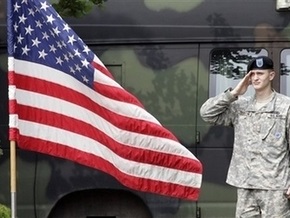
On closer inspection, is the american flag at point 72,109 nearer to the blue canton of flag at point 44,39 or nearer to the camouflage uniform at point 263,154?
the blue canton of flag at point 44,39

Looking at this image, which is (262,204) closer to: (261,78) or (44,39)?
(261,78)

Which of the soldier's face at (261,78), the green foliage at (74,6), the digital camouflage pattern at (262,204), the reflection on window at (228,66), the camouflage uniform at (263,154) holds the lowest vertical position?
the digital camouflage pattern at (262,204)

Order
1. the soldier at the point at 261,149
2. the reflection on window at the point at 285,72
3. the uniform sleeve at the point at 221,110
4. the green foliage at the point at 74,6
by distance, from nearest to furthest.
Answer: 1. the soldier at the point at 261,149
2. the uniform sleeve at the point at 221,110
3. the green foliage at the point at 74,6
4. the reflection on window at the point at 285,72

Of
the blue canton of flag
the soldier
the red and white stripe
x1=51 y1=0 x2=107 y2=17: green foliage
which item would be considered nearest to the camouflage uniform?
the soldier

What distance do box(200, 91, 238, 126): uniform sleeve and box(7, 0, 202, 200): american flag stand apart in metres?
0.30

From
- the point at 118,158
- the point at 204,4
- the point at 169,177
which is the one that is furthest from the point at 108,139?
the point at 204,4

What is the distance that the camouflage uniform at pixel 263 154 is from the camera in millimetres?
4488

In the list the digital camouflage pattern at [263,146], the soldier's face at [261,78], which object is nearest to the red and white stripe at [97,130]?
the digital camouflage pattern at [263,146]

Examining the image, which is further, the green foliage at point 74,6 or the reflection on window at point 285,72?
the reflection on window at point 285,72

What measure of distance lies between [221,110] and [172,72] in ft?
5.68

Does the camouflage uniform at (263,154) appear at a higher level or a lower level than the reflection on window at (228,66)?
lower

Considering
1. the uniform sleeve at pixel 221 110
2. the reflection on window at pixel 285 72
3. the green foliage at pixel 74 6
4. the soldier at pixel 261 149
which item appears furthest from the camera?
the reflection on window at pixel 285 72

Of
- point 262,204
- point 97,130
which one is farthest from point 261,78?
point 97,130

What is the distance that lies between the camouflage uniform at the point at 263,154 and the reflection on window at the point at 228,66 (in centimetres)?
171
